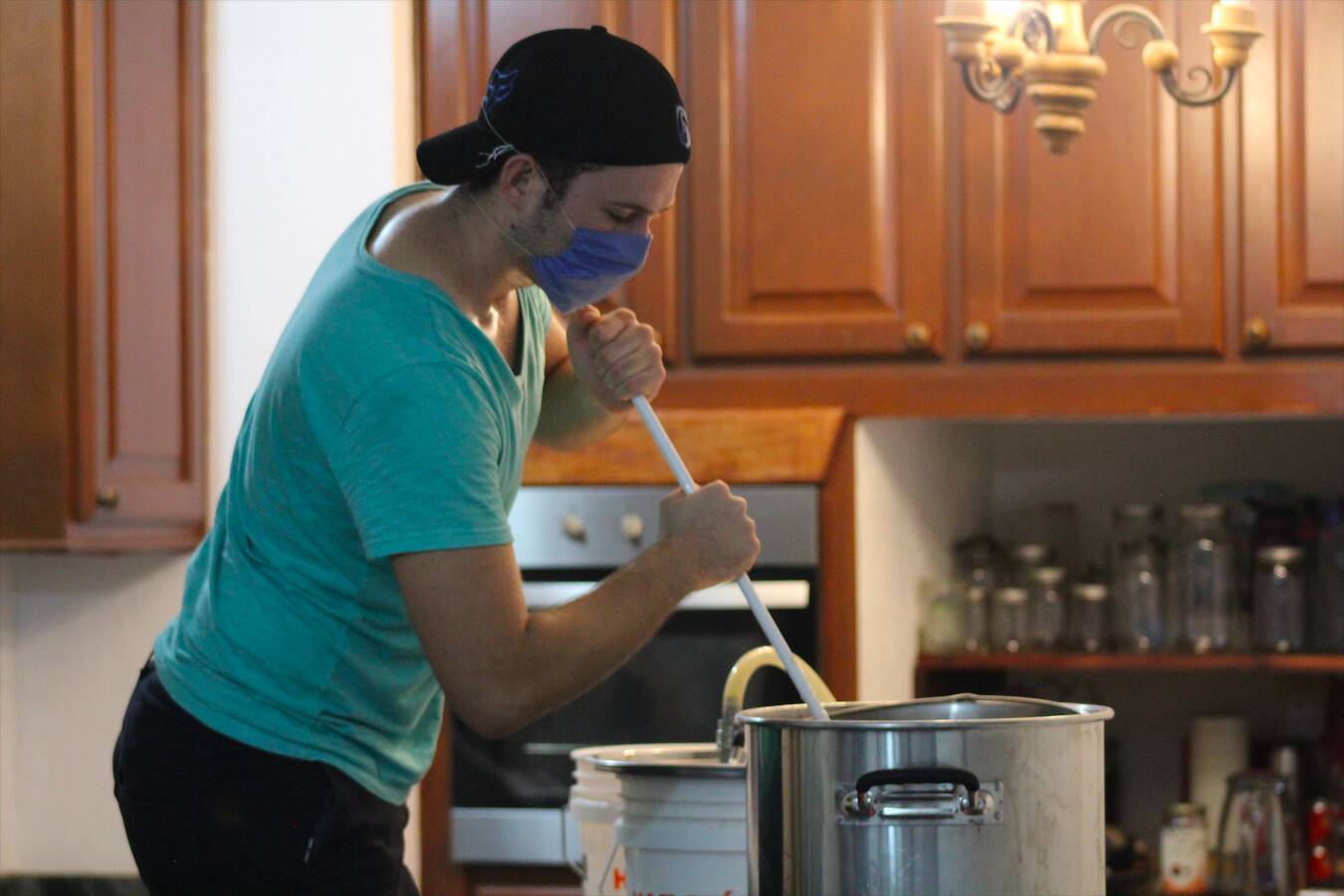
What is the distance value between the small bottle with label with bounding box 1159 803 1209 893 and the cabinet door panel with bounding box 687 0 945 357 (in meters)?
0.75

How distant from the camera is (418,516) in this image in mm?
1171

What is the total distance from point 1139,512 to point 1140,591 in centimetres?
14

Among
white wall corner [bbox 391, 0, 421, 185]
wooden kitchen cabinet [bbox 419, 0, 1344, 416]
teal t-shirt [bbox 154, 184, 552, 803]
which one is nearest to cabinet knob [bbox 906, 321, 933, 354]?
wooden kitchen cabinet [bbox 419, 0, 1344, 416]

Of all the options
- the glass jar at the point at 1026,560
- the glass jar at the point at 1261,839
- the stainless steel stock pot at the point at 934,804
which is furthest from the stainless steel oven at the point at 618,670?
the stainless steel stock pot at the point at 934,804

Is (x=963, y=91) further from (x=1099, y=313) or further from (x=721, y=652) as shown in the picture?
(x=721, y=652)

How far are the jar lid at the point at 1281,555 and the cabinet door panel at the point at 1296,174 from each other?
13.7 inches

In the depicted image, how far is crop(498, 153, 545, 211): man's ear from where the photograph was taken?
4.18 ft

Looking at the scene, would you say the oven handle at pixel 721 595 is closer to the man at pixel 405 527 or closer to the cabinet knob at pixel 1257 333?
the cabinet knob at pixel 1257 333

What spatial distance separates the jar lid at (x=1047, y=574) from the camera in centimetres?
246

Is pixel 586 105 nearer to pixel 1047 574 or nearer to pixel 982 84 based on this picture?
pixel 982 84

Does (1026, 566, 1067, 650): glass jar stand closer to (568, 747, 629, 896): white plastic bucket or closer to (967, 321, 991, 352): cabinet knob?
(967, 321, 991, 352): cabinet knob

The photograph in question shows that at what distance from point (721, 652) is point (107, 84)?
103 centimetres

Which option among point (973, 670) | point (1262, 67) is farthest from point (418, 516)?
point (973, 670)

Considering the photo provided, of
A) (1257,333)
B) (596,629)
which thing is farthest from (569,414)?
(1257,333)
